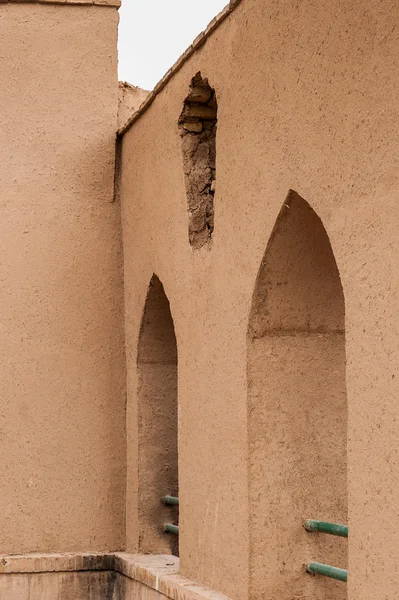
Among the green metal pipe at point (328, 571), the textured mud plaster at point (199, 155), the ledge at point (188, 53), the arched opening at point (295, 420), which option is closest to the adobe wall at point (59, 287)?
the ledge at point (188, 53)

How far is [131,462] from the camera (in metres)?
7.78

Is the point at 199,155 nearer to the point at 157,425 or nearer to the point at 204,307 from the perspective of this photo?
the point at 204,307

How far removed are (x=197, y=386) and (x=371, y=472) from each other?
216cm

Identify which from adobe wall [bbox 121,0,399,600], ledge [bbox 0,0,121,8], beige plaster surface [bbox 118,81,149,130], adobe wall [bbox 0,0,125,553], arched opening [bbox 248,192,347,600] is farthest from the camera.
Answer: beige plaster surface [bbox 118,81,149,130]

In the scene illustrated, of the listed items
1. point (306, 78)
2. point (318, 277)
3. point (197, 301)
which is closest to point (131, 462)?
point (197, 301)

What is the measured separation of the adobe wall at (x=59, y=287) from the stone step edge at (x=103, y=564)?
0.13 meters

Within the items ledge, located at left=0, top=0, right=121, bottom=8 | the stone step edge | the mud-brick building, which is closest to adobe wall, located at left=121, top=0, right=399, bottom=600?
the mud-brick building

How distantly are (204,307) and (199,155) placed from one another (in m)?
0.98

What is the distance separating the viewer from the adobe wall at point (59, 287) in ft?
25.5

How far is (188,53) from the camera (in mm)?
6355

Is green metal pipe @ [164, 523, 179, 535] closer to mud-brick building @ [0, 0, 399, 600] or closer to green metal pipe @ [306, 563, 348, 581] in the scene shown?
mud-brick building @ [0, 0, 399, 600]

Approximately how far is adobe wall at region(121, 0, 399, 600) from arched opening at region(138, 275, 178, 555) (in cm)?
8

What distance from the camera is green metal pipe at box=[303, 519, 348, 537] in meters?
5.05

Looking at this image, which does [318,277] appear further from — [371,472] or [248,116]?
[371,472]
